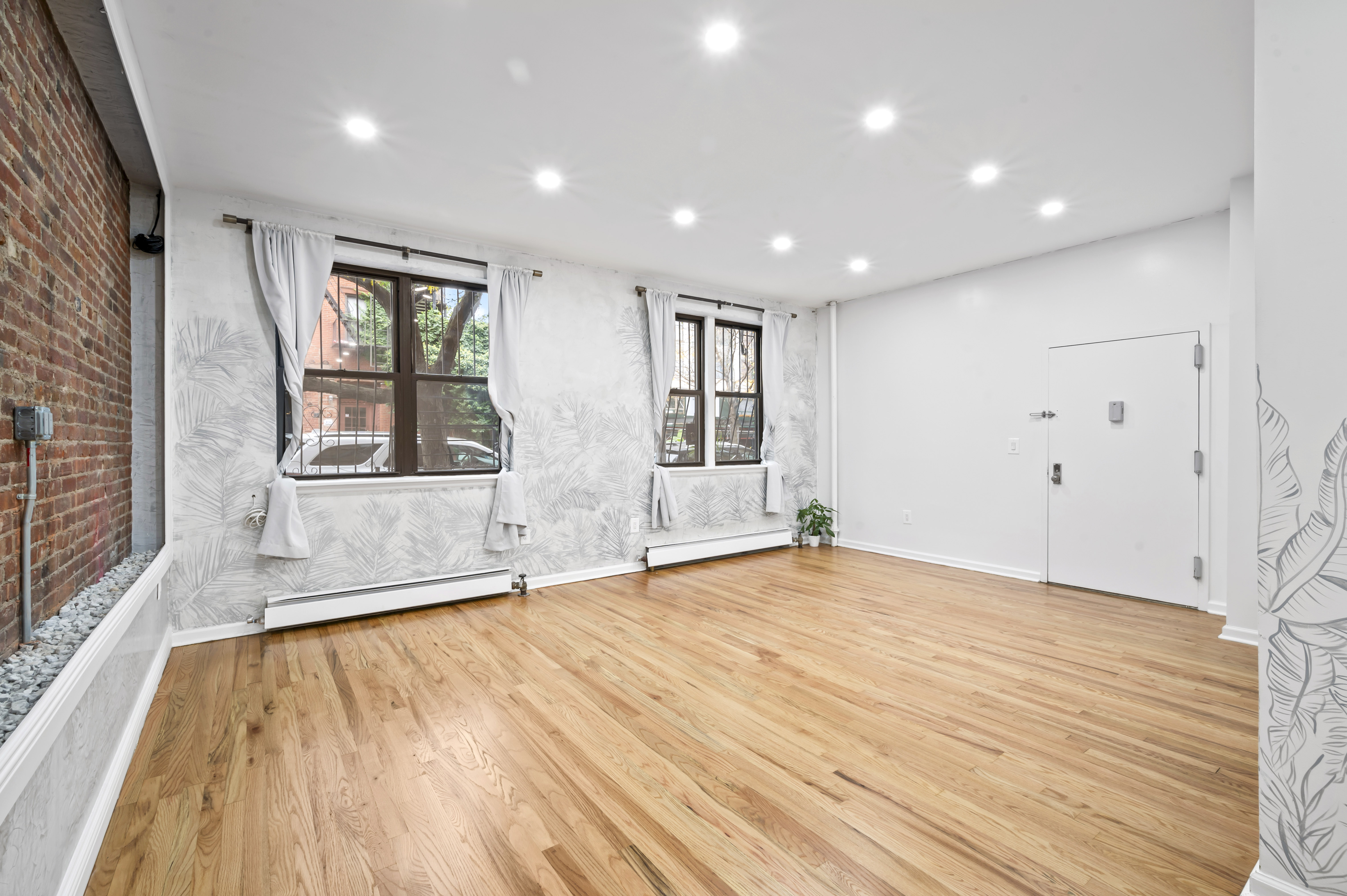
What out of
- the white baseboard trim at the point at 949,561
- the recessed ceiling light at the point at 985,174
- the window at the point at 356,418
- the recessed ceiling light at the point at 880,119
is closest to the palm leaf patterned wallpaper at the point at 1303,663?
the recessed ceiling light at the point at 880,119

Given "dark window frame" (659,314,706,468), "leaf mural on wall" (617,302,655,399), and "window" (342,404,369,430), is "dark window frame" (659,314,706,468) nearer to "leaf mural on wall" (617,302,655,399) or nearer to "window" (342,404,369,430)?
"leaf mural on wall" (617,302,655,399)

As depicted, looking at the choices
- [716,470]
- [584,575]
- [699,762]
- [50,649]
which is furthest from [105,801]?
A: [716,470]

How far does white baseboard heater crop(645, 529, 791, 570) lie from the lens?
5.39 m

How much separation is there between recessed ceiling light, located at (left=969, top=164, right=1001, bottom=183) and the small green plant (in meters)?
3.77

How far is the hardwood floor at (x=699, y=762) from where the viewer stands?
1.62 metres

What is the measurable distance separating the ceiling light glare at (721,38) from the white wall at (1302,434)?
4.95ft

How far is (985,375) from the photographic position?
5215 millimetres

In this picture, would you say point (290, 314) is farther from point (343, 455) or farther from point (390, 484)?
point (390, 484)

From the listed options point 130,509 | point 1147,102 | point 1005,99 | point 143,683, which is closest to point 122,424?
point 130,509

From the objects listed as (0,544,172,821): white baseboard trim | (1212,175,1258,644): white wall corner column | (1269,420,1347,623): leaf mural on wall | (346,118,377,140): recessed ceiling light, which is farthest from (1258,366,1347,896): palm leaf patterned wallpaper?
(346,118,377,140): recessed ceiling light

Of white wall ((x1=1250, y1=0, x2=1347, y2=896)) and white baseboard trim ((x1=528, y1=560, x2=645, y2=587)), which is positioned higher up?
white wall ((x1=1250, y1=0, x2=1347, y2=896))

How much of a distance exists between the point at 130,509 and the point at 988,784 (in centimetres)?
430

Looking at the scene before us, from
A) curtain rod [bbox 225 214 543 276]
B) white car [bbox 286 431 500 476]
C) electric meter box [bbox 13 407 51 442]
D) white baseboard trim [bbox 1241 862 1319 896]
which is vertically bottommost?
white baseboard trim [bbox 1241 862 1319 896]

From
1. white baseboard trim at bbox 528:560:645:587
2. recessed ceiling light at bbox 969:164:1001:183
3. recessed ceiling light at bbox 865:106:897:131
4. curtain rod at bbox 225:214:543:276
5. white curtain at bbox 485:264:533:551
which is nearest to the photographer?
recessed ceiling light at bbox 865:106:897:131
